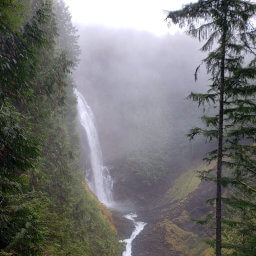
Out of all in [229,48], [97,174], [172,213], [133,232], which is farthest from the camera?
[97,174]

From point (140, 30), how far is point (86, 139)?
213ft

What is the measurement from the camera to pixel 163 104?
46.7 m

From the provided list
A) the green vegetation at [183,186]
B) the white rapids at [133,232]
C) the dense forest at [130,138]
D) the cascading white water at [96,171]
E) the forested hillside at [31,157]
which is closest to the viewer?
the forested hillside at [31,157]

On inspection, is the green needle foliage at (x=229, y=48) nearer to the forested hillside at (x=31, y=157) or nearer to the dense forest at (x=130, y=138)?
the dense forest at (x=130, y=138)

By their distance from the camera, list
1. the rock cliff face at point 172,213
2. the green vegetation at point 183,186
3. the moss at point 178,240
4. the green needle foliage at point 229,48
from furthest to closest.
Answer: the green vegetation at point 183,186
the rock cliff face at point 172,213
the moss at point 178,240
the green needle foliage at point 229,48

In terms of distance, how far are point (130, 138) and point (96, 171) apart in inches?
546

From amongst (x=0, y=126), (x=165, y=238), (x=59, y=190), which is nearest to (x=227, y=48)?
(x=0, y=126)

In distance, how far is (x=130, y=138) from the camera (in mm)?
42031

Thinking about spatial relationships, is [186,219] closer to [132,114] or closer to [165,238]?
[165,238]

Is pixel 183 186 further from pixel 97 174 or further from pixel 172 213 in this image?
pixel 97 174

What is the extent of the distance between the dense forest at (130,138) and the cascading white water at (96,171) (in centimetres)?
36

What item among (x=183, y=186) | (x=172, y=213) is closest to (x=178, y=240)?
(x=172, y=213)

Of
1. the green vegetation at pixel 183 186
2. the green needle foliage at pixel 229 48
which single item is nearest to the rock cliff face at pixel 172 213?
the green vegetation at pixel 183 186

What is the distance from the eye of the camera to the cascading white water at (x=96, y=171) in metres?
28.4
